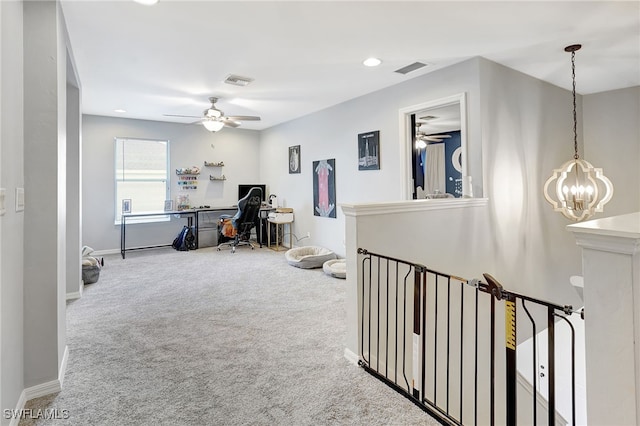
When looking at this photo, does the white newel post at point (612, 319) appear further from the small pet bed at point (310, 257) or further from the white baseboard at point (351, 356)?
the small pet bed at point (310, 257)

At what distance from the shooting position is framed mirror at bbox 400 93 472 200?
12.0 ft

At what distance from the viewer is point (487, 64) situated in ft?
11.6

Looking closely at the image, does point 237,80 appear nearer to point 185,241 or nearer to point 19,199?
point 19,199

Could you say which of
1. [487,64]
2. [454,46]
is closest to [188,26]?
[454,46]

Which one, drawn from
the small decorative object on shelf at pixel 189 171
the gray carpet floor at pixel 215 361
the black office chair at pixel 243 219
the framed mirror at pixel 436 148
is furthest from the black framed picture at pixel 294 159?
Answer: the gray carpet floor at pixel 215 361

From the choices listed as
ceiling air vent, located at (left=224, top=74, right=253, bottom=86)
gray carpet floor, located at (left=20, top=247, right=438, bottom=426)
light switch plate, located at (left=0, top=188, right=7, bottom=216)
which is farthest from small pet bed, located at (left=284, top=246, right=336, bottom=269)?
light switch plate, located at (left=0, top=188, right=7, bottom=216)

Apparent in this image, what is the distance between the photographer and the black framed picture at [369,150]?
4668 mm

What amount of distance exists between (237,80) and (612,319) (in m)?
4.12

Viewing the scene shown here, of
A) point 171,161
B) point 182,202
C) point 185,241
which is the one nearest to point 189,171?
point 171,161

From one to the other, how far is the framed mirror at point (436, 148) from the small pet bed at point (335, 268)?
1.29m

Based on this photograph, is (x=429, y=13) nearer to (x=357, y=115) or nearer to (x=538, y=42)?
(x=538, y=42)

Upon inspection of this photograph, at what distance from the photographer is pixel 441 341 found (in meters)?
3.16

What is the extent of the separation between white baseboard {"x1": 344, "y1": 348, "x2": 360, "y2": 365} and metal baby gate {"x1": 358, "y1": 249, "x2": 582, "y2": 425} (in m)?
0.04

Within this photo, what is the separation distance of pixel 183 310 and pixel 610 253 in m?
3.32
